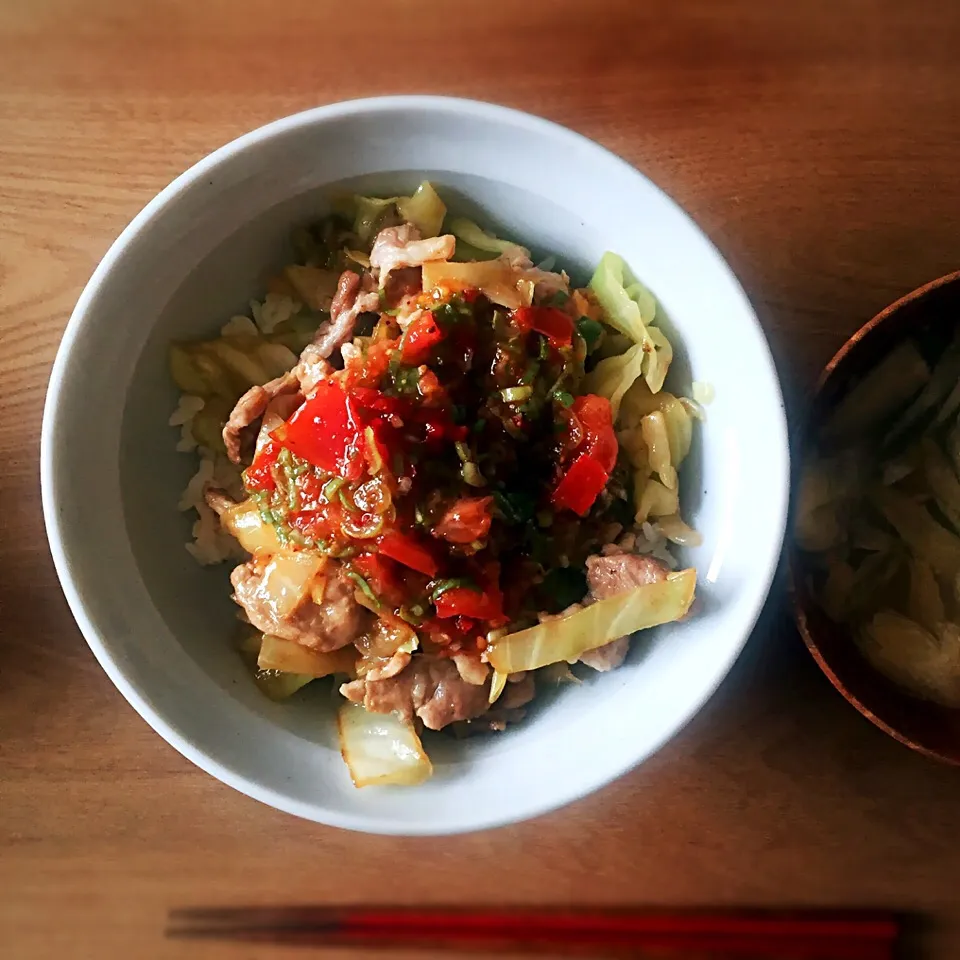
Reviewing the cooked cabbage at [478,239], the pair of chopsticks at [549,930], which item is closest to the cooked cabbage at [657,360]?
the cooked cabbage at [478,239]

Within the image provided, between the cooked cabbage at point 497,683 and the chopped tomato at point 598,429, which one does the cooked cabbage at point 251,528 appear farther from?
the chopped tomato at point 598,429

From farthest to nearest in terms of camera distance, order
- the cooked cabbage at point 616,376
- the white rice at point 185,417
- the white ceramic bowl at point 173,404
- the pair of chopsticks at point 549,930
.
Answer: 1. the pair of chopsticks at point 549,930
2. the white rice at point 185,417
3. the cooked cabbage at point 616,376
4. the white ceramic bowl at point 173,404

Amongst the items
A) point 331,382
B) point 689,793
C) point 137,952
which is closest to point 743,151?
point 331,382

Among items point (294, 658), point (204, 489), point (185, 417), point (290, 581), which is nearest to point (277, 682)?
point (294, 658)

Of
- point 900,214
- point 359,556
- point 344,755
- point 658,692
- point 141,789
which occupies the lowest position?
point 141,789

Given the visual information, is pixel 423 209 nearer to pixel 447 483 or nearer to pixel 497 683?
A: pixel 447 483

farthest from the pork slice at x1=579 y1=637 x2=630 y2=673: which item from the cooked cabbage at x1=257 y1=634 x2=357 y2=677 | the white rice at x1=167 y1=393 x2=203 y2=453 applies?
the white rice at x1=167 y1=393 x2=203 y2=453

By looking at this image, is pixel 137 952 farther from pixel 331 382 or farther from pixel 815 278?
pixel 815 278
